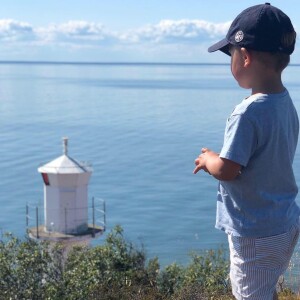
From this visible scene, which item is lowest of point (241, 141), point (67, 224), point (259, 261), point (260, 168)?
point (67, 224)

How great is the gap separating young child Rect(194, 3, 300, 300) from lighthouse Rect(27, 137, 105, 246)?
37.5 ft

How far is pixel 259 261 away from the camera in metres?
2.62

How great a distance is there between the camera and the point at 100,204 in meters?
24.2

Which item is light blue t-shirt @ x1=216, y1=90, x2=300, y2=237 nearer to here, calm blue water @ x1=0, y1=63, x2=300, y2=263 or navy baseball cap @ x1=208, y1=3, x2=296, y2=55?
navy baseball cap @ x1=208, y1=3, x2=296, y2=55

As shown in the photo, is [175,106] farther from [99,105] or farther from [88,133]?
[88,133]

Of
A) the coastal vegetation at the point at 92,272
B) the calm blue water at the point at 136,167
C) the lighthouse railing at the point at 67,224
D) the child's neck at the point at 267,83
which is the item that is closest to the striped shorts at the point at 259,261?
the child's neck at the point at 267,83

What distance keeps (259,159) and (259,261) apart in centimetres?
39

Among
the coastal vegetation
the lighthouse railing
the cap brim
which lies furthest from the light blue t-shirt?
the lighthouse railing

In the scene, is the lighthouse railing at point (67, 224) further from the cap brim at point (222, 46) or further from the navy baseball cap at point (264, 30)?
the navy baseball cap at point (264, 30)

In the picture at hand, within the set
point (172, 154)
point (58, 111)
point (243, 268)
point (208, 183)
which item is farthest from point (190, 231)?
point (58, 111)

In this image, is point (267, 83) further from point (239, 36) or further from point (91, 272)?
point (91, 272)

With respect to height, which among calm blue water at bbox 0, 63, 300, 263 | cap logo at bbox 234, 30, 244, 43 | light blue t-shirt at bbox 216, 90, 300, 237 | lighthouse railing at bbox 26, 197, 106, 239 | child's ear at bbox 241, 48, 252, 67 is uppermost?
cap logo at bbox 234, 30, 244, 43

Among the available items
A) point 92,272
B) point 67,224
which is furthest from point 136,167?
point 92,272

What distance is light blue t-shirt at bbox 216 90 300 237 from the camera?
8.22ft
